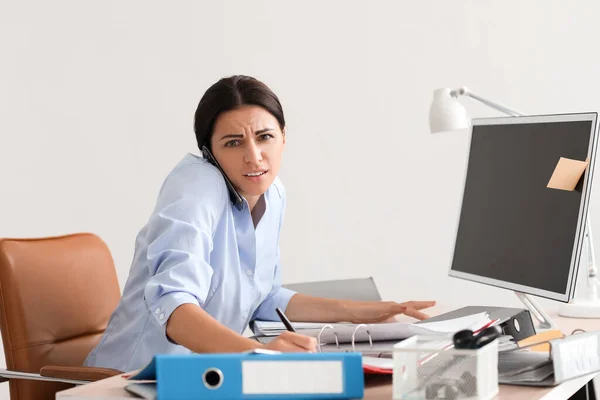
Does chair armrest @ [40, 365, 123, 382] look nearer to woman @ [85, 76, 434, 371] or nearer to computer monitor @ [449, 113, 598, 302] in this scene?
woman @ [85, 76, 434, 371]

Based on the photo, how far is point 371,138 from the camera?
3.73 metres

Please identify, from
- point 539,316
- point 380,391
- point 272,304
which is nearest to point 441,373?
point 380,391

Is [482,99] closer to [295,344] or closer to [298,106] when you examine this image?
[295,344]

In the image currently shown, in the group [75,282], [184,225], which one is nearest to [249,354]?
[184,225]

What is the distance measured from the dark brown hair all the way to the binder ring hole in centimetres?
94

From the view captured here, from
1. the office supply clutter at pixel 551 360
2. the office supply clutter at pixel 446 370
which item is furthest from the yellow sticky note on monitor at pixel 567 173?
the office supply clutter at pixel 446 370

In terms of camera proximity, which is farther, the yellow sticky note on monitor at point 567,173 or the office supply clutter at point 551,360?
the yellow sticky note on monitor at point 567,173

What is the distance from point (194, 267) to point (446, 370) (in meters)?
0.69

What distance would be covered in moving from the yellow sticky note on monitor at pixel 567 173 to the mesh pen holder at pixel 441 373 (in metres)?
0.62

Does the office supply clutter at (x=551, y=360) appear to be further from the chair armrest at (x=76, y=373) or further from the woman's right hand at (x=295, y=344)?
the chair armrest at (x=76, y=373)

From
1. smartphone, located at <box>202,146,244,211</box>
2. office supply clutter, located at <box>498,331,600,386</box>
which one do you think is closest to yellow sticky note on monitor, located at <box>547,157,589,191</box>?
office supply clutter, located at <box>498,331,600,386</box>

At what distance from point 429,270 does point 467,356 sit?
99.5 inches

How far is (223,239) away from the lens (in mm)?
1984

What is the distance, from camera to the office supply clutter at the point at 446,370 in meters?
1.16
